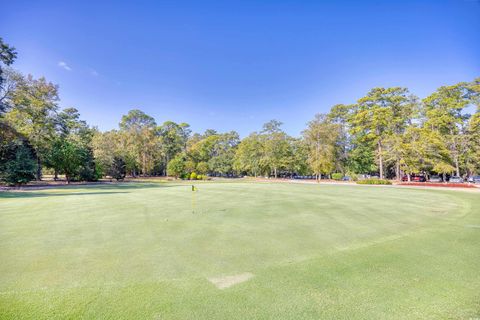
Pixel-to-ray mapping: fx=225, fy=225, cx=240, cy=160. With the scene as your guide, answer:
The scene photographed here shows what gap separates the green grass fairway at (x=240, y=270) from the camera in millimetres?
2779

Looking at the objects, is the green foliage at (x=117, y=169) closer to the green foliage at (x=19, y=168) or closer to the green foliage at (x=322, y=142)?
the green foliage at (x=19, y=168)

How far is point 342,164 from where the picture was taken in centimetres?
4712

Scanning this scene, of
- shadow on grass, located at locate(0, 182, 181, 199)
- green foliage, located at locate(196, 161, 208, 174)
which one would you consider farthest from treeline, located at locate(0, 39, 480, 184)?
shadow on grass, located at locate(0, 182, 181, 199)

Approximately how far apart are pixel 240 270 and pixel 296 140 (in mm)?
52565

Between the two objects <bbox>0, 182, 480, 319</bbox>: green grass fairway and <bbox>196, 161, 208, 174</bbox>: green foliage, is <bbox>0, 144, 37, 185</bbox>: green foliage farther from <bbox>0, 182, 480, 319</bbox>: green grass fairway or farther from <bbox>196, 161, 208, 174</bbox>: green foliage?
<bbox>196, 161, 208, 174</bbox>: green foliage

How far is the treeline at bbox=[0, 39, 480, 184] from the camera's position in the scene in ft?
90.9

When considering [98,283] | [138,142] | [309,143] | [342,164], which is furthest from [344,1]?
[138,142]

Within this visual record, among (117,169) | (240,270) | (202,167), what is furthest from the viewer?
(202,167)

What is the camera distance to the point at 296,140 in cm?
5422

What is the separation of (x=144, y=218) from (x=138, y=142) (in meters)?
50.5

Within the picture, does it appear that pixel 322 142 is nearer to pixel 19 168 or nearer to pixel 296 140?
pixel 296 140

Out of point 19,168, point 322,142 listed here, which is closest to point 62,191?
point 19,168

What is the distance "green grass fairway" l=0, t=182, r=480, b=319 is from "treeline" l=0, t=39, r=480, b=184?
2896cm

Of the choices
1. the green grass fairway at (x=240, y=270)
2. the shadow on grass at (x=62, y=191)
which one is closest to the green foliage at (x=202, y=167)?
the shadow on grass at (x=62, y=191)
